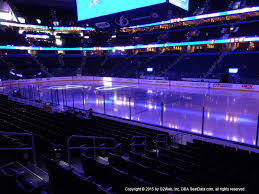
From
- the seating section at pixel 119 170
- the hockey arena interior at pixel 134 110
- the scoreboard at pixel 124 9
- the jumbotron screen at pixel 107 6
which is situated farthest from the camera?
the jumbotron screen at pixel 107 6

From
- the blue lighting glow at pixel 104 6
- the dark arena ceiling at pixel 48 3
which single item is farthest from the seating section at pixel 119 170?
the dark arena ceiling at pixel 48 3

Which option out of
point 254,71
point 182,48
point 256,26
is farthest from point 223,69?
point 182,48

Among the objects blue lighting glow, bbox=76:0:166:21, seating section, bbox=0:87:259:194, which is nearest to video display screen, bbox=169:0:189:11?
blue lighting glow, bbox=76:0:166:21

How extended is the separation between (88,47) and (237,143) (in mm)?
45418

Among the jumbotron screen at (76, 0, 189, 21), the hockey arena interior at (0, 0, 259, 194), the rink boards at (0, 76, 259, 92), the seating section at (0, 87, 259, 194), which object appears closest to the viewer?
the seating section at (0, 87, 259, 194)

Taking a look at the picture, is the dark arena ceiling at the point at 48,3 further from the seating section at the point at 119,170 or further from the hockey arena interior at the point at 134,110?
the seating section at the point at 119,170

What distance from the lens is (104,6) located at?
8.02 metres

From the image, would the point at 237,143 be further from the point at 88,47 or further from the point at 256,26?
the point at 88,47

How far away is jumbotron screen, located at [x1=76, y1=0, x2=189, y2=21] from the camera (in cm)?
690

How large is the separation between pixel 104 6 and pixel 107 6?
0.62 feet

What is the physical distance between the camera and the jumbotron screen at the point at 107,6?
6903 mm

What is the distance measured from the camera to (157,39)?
137 ft

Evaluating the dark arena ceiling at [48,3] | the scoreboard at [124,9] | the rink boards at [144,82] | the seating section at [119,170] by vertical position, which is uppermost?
the dark arena ceiling at [48,3]

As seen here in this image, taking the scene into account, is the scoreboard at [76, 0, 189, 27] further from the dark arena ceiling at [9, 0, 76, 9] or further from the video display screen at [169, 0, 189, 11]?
the dark arena ceiling at [9, 0, 76, 9]
